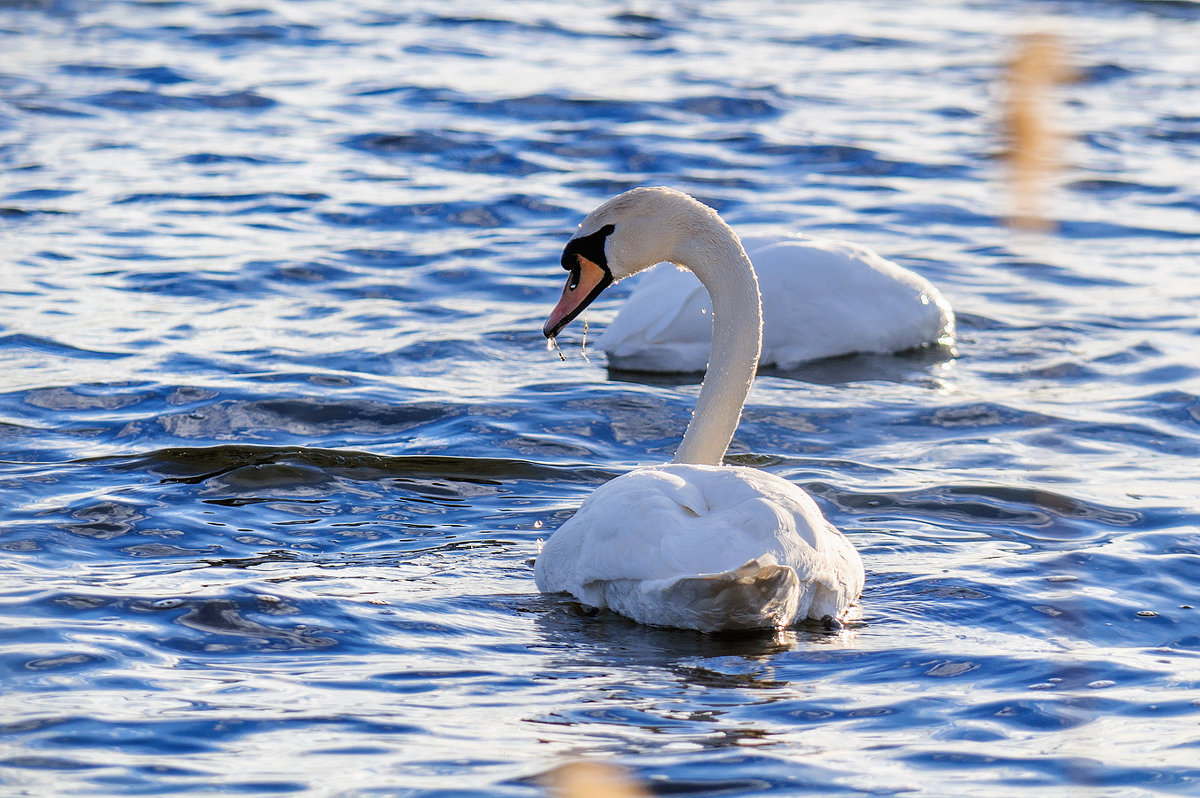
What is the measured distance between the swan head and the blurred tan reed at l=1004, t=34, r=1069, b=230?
3.74 m

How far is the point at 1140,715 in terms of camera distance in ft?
14.6

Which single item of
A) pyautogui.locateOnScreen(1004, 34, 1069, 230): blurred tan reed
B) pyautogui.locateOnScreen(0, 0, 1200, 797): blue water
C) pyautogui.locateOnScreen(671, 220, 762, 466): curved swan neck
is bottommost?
pyautogui.locateOnScreen(0, 0, 1200, 797): blue water

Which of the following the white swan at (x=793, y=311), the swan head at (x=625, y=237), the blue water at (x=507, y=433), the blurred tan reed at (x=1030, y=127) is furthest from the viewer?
the white swan at (x=793, y=311)

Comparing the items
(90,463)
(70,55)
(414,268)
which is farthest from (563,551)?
(70,55)

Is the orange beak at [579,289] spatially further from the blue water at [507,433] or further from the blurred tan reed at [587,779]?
the blurred tan reed at [587,779]

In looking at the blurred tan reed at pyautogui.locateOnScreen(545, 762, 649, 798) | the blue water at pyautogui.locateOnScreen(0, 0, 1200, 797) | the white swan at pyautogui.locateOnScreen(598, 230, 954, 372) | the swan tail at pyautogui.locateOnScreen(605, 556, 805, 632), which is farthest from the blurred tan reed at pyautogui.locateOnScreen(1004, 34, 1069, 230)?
the white swan at pyautogui.locateOnScreen(598, 230, 954, 372)

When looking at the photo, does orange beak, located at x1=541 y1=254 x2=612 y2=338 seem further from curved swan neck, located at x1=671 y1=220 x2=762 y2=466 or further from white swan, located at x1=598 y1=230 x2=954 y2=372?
white swan, located at x1=598 y1=230 x2=954 y2=372

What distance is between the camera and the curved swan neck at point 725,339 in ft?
19.7

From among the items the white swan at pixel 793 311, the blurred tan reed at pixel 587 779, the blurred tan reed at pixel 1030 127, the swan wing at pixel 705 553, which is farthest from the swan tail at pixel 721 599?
the white swan at pixel 793 311

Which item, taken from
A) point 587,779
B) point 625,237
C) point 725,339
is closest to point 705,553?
point 587,779

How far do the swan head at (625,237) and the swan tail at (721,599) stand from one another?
1.30 meters

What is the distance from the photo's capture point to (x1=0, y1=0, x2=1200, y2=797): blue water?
165 inches

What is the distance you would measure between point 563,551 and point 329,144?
28.1 feet

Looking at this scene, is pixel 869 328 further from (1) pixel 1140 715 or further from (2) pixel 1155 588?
(1) pixel 1140 715
